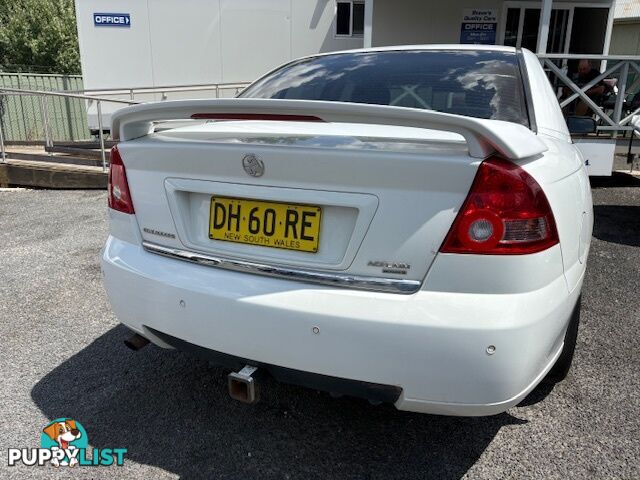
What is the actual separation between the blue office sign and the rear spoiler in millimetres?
10408

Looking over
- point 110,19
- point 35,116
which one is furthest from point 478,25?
point 35,116

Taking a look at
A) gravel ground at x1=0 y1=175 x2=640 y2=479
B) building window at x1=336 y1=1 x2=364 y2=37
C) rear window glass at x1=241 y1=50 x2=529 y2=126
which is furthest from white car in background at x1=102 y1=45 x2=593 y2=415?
building window at x1=336 y1=1 x2=364 y2=37

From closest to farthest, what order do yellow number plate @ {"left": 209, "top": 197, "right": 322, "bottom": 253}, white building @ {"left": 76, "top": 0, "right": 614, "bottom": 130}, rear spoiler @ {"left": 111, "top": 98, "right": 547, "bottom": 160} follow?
1. rear spoiler @ {"left": 111, "top": 98, "right": 547, "bottom": 160}
2. yellow number plate @ {"left": 209, "top": 197, "right": 322, "bottom": 253}
3. white building @ {"left": 76, "top": 0, "right": 614, "bottom": 130}

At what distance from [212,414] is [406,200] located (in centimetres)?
145

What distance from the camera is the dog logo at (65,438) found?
2.14 m

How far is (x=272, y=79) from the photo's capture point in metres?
3.02

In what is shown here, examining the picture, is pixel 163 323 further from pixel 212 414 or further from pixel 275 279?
pixel 212 414

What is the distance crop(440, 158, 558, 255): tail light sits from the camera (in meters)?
1.58

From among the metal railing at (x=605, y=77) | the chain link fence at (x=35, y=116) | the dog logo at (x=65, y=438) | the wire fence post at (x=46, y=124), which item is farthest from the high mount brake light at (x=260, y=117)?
the chain link fence at (x=35, y=116)

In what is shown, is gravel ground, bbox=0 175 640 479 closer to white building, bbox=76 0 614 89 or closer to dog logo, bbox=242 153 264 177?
dog logo, bbox=242 153 264 177

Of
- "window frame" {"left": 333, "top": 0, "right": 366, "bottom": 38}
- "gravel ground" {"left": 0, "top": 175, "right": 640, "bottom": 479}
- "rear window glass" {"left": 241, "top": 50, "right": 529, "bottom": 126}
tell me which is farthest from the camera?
"window frame" {"left": 333, "top": 0, "right": 366, "bottom": 38}

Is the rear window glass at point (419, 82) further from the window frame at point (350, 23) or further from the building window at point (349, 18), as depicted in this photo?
the building window at point (349, 18)

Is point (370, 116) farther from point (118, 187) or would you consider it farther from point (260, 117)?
point (118, 187)

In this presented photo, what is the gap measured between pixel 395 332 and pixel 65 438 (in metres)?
1.58
